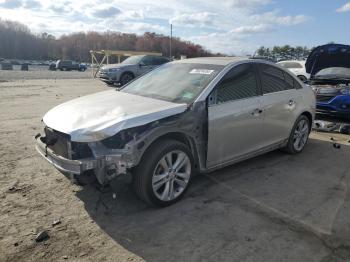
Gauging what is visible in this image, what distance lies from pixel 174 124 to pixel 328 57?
25.0ft

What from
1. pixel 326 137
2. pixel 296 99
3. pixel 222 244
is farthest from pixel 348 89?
pixel 222 244

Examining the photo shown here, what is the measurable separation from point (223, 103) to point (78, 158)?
1.94 metres

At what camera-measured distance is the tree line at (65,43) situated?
105287mm

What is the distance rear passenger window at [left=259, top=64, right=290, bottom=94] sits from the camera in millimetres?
5250

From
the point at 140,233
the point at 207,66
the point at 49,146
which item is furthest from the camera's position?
the point at 207,66

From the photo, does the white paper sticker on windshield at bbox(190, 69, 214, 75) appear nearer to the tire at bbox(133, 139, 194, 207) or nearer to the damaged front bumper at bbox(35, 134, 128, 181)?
the tire at bbox(133, 139, 194, 207)

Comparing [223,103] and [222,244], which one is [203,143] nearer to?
[223,103]

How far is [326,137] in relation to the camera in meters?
7.61

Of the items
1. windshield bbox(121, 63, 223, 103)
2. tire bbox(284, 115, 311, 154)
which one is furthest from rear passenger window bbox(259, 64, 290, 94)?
windshield bbox(121, 63, 223, 103)

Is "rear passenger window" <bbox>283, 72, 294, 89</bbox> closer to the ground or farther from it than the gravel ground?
farther from it

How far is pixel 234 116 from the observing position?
4.59m

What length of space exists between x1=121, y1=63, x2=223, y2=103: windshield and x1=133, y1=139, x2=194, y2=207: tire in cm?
71

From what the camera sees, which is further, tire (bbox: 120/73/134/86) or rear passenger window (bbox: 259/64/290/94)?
tire (bbox: 120/73/134/86)

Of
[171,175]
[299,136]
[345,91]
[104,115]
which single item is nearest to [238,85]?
[171,175]
